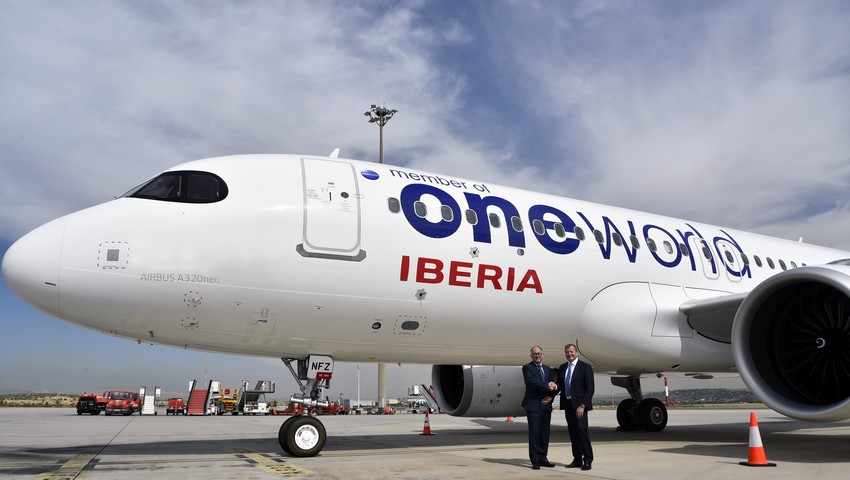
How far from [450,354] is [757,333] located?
4.47m

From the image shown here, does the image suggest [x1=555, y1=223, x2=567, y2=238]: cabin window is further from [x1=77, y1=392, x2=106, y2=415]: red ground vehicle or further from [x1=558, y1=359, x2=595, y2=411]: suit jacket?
[x1=77, y1=392, x2=106, y2=415]: red ground vehicle

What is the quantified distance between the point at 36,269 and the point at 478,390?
7.63 m

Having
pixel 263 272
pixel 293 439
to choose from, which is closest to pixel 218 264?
pixel 263 272

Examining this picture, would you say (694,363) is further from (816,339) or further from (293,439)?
(293,439)

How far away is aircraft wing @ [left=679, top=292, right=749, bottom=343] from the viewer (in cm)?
1085

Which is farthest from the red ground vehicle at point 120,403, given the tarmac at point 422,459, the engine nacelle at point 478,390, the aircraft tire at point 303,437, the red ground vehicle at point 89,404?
the aircraft tire at point 303,437

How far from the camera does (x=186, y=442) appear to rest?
488 inches

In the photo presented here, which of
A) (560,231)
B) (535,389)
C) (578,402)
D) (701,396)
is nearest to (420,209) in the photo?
(560,231)

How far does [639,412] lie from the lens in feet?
48.4

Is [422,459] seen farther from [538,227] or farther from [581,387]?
[538,227]

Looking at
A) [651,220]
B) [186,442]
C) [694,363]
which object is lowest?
[186,442]

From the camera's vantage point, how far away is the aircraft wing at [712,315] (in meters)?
10.9

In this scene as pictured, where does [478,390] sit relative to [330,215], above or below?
below

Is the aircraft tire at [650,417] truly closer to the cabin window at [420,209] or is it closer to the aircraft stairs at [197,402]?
the cabin window at [420,209]
